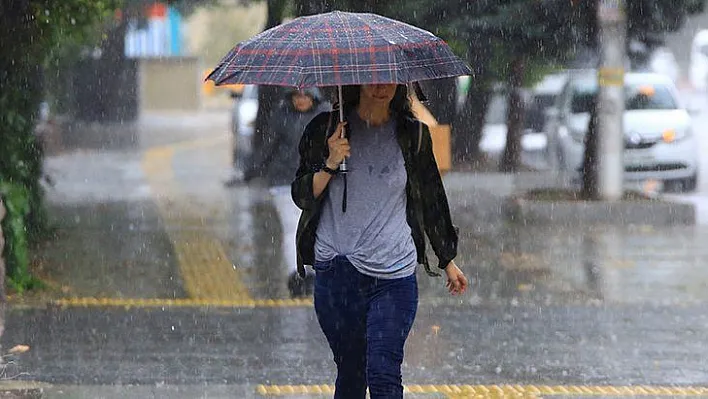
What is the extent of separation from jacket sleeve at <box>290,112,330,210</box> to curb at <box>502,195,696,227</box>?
839cm

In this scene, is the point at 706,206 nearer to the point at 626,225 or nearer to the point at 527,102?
the point at 626,225

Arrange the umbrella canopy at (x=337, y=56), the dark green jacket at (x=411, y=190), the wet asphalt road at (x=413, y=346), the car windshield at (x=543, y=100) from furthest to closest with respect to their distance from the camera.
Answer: the car windshield at (x=543, y=100) → the wet asphalt road at (x=413, y=346) → the dark green jacket at (x=411, y=190) → the umbrella canopy at (x=337, y=56)

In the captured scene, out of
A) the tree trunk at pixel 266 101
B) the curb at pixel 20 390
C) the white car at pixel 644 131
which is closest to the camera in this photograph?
the curb at pixel 20 390

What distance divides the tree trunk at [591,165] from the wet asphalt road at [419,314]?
100 cm

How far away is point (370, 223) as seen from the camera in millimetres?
4793

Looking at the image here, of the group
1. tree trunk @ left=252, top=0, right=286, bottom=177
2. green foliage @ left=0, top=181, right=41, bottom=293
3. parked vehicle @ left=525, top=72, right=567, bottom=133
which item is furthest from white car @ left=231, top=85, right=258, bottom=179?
green foliage @ left=0, top=181, right=41, bottom=293

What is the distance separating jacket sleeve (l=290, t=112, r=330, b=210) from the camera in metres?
4.85

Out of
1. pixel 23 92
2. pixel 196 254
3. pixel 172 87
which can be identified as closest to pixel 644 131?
pixel 196 254

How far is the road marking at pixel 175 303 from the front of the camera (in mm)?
8875

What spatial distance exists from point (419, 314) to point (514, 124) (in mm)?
10461

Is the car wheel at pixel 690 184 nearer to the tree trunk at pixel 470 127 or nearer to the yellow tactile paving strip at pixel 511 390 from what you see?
the tree trunk at pixel 470 127

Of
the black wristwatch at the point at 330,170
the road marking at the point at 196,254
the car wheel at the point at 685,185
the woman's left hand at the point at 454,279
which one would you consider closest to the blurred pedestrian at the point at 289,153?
Answer: the road marking at the point at 196,254

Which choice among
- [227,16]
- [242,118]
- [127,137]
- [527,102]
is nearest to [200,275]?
[242,118]

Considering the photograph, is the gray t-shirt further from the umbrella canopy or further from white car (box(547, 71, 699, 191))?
white car (box(547, 71, 699, 191))
